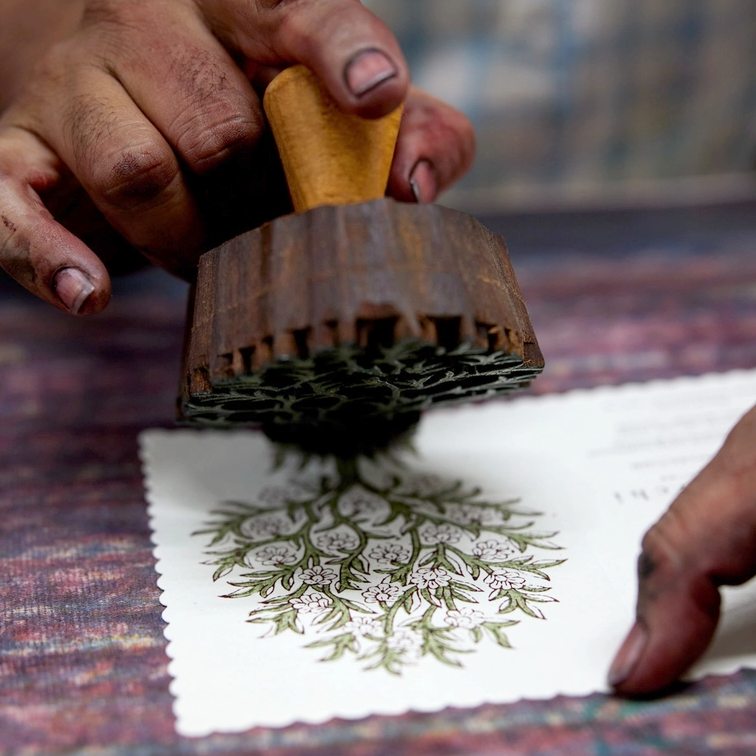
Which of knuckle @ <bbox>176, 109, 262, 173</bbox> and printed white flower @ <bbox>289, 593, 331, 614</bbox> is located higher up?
knuckle @ <bbox>176, 109, 262, 173</bbox>

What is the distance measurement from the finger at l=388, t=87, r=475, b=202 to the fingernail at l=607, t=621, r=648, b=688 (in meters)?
0.41

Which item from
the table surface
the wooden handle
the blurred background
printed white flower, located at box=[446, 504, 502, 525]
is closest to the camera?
the table surface

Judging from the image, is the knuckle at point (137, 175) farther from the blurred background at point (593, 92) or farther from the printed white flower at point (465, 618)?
the blurred background at point (593, 92)

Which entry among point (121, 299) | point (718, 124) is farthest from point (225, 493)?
point (718, 124)

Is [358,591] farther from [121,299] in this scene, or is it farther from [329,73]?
[121,299]

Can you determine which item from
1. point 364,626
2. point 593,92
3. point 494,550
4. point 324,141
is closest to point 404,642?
point 364,626

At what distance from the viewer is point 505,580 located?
2.06 ft

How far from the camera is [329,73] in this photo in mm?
561

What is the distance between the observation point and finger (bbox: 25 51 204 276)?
66 centimetres

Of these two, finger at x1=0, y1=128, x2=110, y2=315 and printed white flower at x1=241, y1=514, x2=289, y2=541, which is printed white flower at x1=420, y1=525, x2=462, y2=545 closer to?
printed white flower at x1=241, y1=514, x2=289, y2=541

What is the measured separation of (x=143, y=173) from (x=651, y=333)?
65 cm

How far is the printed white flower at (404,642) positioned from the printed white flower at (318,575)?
0.28 ft

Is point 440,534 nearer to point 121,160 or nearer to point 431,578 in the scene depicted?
point 431,578

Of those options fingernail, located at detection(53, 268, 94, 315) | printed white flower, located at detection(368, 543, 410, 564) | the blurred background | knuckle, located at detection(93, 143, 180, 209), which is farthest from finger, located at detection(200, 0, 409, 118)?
the blurred background
